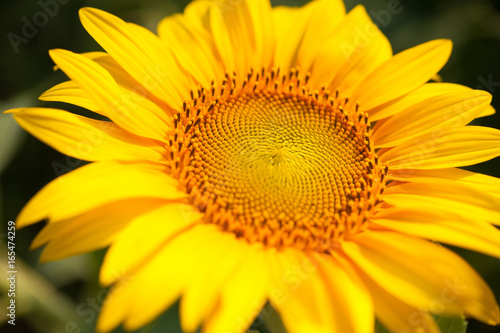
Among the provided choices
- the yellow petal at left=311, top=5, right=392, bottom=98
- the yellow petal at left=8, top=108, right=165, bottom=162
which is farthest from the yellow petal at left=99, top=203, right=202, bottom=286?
the yellow petal at left=311, top=5, right=392, bottom=98

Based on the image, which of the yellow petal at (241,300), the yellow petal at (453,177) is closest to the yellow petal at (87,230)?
the yellow petal at (241,300)

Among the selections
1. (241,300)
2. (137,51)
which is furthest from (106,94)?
(241,300)

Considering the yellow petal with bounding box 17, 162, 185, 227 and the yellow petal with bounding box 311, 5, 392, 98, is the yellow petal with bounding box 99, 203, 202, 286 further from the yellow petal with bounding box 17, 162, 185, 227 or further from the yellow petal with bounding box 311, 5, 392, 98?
the yellow petal with bounding box 311, 5, 392, 98

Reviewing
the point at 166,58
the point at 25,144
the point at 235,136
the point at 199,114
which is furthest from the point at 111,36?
the point at 25,144

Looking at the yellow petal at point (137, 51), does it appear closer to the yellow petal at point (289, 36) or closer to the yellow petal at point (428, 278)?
the yellow petal at point (289, 36)

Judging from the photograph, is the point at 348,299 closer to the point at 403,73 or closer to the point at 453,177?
the point at 453,177

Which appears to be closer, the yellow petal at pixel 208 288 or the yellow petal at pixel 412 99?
the yellow petal at pixel 208 288

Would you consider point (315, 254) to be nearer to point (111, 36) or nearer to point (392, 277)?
point (392, 277)
